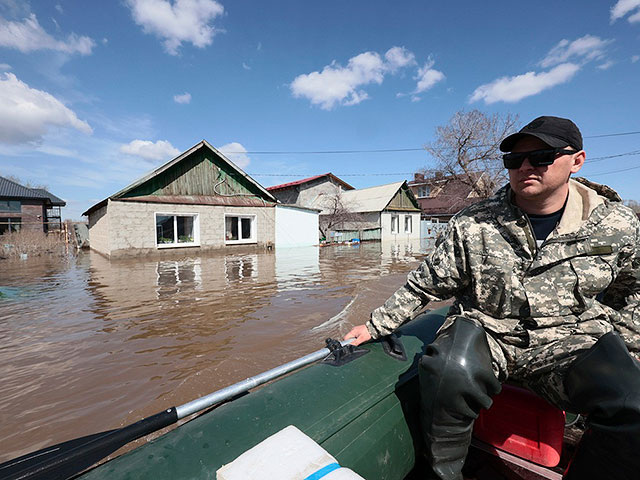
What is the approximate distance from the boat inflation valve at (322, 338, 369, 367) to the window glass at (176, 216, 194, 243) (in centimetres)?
1275

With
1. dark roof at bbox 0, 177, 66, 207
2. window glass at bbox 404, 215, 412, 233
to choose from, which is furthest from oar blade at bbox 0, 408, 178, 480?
dark roof at bbox 0, 177, 66, 207

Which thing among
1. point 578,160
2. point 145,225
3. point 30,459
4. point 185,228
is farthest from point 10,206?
point 578,160

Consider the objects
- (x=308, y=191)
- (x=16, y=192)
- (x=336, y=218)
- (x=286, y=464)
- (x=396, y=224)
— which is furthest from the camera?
(x=16, y=192)

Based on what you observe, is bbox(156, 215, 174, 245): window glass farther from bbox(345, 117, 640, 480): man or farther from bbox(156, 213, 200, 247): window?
bbox(345, 117, 640, 480): man

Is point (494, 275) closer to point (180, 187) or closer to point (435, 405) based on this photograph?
point (435, 405)

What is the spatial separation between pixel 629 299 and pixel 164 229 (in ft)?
46.7

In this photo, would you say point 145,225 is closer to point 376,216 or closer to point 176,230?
point 176,230

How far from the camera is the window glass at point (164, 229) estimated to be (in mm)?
12625

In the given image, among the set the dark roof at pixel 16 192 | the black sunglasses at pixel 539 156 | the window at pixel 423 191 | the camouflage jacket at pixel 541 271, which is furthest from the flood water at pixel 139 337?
the window at pixel 423 191

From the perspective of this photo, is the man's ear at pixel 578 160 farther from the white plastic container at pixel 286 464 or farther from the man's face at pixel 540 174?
the white plastic container at pixel 286 464

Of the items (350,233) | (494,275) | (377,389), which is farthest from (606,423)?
(350,233)

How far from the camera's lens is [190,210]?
43.0 feet

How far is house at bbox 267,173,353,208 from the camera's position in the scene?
2755cm

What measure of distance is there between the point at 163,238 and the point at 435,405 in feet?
43.9
